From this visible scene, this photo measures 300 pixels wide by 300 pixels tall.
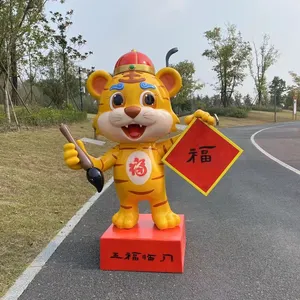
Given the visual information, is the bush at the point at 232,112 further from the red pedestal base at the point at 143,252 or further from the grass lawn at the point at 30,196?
the red pedestal base at the point at 143,252

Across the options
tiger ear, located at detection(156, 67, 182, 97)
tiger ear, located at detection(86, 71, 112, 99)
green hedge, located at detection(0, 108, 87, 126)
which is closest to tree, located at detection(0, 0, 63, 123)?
green hedge, located at detection(0, 108, 87, 126)

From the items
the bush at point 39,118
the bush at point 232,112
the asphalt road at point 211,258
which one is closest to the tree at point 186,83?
the bush at point 232,112

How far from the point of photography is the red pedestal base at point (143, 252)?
11.5 ft

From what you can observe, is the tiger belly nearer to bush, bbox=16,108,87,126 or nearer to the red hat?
the red hat

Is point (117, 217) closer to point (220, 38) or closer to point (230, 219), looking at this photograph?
point (230, 219)

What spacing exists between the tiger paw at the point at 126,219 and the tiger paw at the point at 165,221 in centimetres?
21

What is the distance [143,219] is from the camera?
4.25 metres

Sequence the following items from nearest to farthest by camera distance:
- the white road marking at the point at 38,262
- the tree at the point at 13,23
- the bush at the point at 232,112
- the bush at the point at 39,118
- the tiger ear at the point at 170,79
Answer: the white road marking at the point at 38,262, the tiger ear at the point at 170,79, the tree at the point at 13,23, the bush at the point at 39,118, the bush at the point at 232,112

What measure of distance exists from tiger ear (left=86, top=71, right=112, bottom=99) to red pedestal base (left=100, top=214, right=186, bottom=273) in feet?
4.90

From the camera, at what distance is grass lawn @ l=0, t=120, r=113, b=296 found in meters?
3.98

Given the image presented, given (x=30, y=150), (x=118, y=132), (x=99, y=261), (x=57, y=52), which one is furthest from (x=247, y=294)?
(x=57, y=52)

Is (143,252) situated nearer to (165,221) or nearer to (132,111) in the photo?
(165,221)

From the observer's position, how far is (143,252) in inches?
140

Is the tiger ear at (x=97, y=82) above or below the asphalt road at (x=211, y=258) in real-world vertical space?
above
